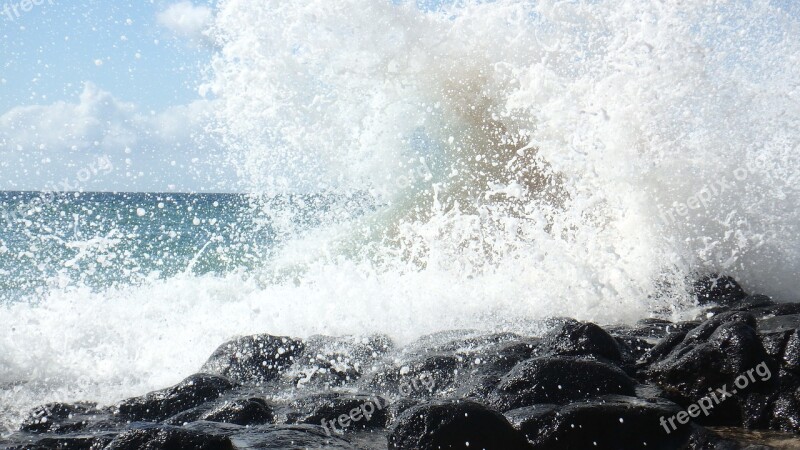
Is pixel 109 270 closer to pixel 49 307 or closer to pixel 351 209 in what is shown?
pixel 351 209

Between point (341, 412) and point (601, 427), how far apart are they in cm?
142

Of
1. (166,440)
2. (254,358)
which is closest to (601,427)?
(166,440)

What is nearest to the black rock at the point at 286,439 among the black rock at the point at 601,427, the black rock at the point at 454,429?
the black rock at the point at 454,429

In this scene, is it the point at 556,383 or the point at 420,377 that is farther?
the point at 420,377

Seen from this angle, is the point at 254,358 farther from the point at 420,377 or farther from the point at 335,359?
the point at 420,377

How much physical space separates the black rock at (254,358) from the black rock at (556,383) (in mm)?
1935

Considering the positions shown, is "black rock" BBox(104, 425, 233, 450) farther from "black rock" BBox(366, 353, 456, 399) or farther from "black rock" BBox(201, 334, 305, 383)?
"black rock" BBox(201, 334, 305, 383)

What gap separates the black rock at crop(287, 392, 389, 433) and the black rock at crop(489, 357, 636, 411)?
2.16 ft

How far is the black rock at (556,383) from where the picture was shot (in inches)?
161

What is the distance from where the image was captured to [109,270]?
46.0 feet

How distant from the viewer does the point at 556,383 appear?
4148mm

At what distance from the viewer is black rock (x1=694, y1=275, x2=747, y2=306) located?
23.7 ft

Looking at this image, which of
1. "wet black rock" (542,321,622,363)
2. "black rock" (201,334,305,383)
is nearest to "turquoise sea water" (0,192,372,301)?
"black rock" (201,334,305,383)

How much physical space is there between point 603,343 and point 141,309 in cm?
525
